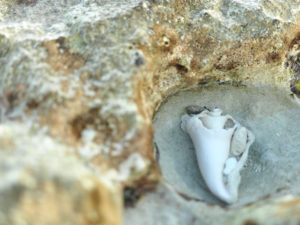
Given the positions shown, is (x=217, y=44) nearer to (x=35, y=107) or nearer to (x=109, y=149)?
(x=109, y=149)

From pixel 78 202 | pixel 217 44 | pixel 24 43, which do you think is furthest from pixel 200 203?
pixel 24 43

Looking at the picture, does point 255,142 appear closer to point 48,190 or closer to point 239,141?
point 239,141

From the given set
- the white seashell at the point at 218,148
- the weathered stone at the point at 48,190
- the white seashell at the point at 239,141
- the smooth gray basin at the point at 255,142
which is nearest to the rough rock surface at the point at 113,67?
the weathered stone at the point at 48,190

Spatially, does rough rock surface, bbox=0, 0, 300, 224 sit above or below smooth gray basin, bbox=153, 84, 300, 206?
above

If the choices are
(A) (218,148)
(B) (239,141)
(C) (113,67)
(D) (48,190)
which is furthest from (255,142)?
(D) (48,190)

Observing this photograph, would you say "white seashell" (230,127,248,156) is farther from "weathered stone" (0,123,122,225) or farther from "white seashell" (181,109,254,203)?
"weathered stone" (0,123,122,225)

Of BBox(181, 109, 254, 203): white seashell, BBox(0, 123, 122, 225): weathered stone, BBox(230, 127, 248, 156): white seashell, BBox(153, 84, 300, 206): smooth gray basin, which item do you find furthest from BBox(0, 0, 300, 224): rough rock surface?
BBox(230, 127, 248, 156): white seashell
